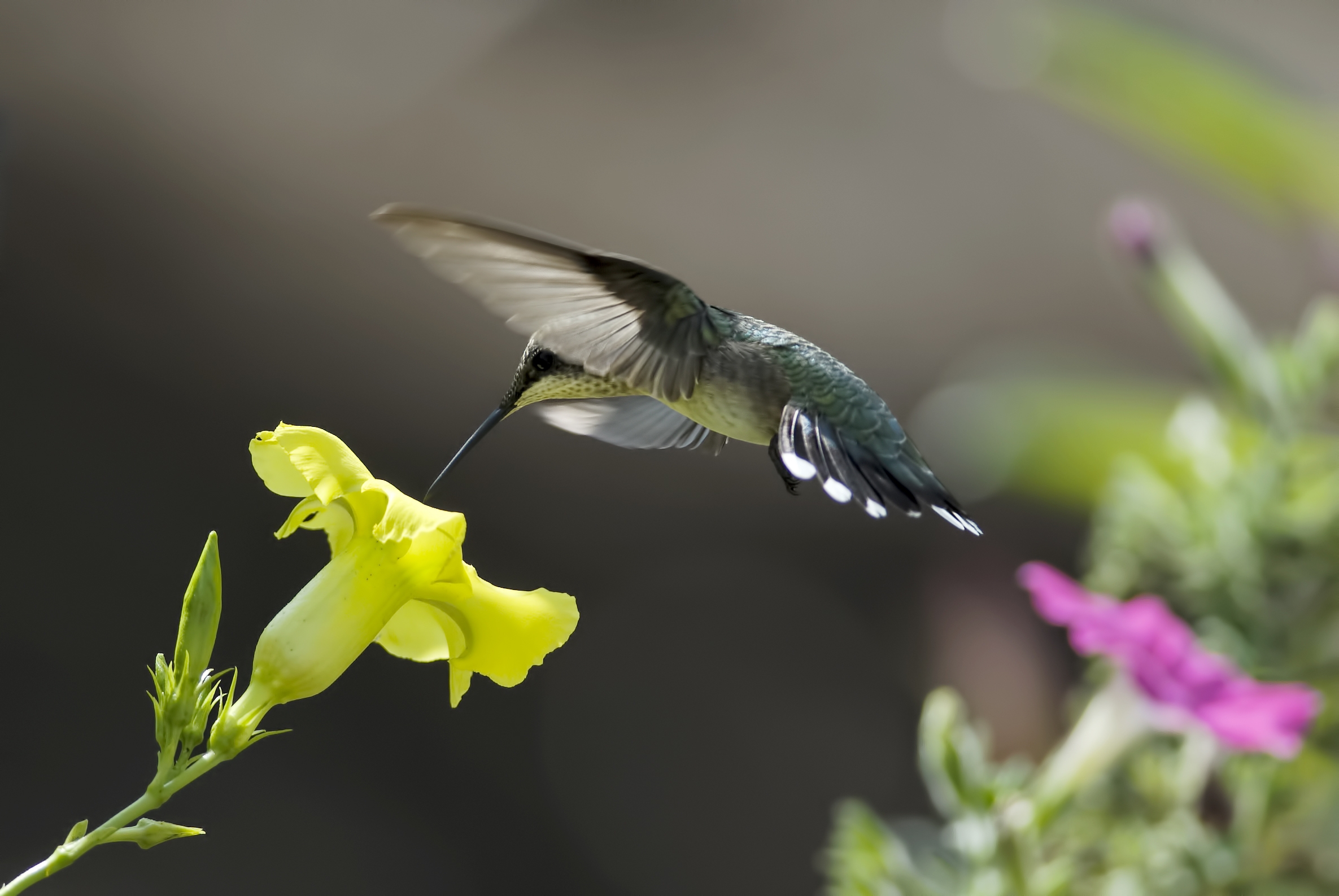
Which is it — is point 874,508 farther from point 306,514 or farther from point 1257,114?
point 1257,114

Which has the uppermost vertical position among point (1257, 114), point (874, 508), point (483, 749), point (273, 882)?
point (1257, 114)

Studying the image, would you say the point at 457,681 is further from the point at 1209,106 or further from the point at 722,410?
the point at 1209,106

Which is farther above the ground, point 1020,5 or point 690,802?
point 1020,5

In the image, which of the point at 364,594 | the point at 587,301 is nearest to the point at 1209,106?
the point at 587,301

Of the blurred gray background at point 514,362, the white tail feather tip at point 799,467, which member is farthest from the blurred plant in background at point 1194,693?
the blurred gray background at point 514,362

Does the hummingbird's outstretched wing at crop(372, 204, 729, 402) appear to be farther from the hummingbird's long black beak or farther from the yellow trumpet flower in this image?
the yellow trumpet flower

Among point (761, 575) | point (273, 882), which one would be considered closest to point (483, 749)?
point (273, 882)
